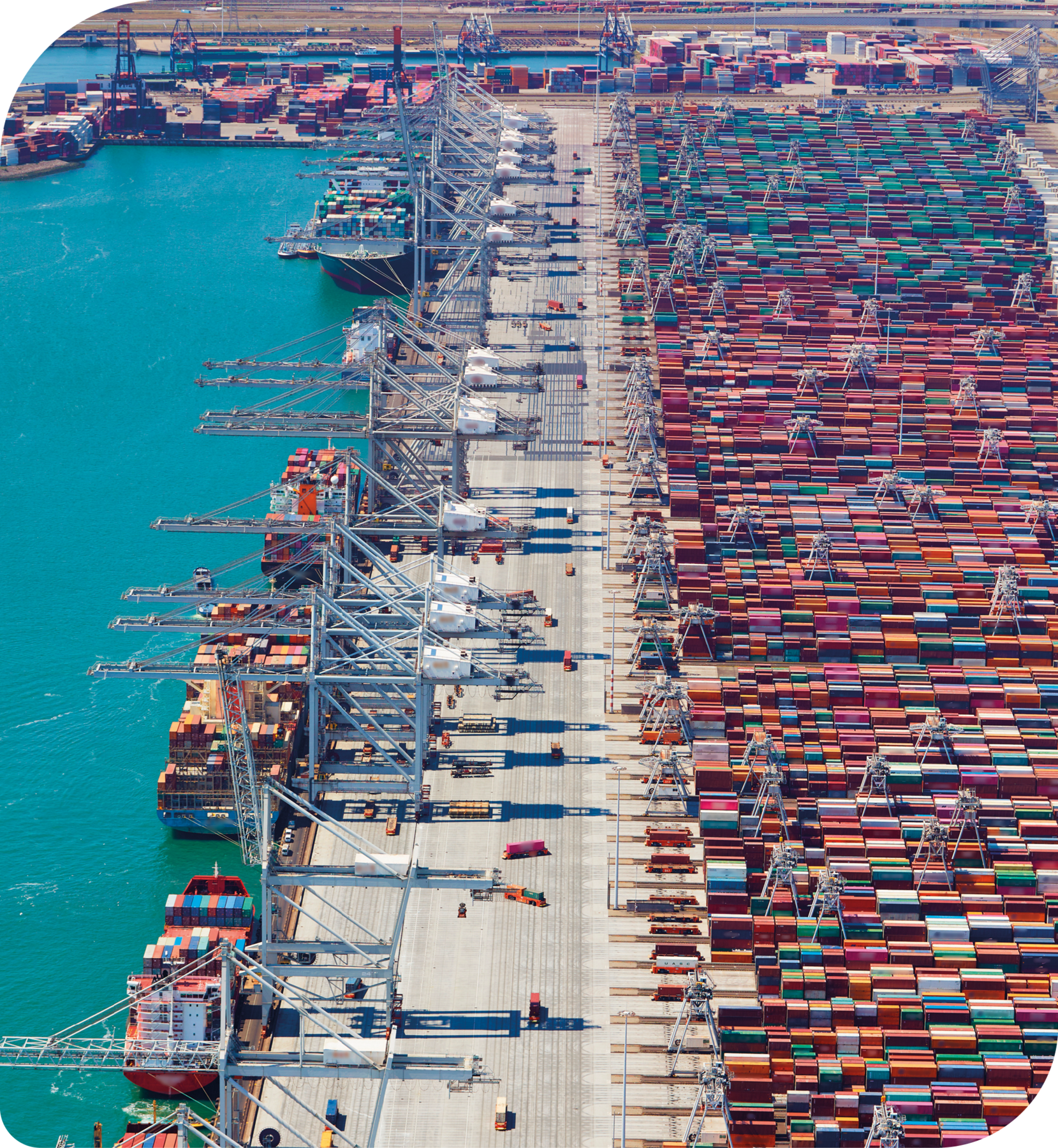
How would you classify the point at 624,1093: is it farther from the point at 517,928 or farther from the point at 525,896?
the point at 525,896

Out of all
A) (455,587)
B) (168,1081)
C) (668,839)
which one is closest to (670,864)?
(668,839)

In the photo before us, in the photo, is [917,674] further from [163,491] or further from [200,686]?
[163,491]

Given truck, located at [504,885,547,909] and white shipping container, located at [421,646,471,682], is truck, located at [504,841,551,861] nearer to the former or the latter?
truck, located at [504,885,547,909]

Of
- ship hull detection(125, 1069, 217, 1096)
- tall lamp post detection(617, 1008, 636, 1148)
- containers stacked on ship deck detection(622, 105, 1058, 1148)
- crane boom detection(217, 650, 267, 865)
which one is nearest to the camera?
tall lamp post detection(617, 1008, 636, 1148)

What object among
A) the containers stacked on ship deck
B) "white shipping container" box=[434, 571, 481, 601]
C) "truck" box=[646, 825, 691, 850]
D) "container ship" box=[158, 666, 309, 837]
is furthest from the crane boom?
the containers stacked on ship deck

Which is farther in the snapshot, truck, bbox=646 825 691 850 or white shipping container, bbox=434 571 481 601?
white shipping container, bbox=434 571 481 601

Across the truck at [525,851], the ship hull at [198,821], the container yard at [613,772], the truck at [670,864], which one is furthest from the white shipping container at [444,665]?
the truck at [670,864]

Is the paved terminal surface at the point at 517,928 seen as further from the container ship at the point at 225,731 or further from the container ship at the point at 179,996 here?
the container ship at the point at 225,731
